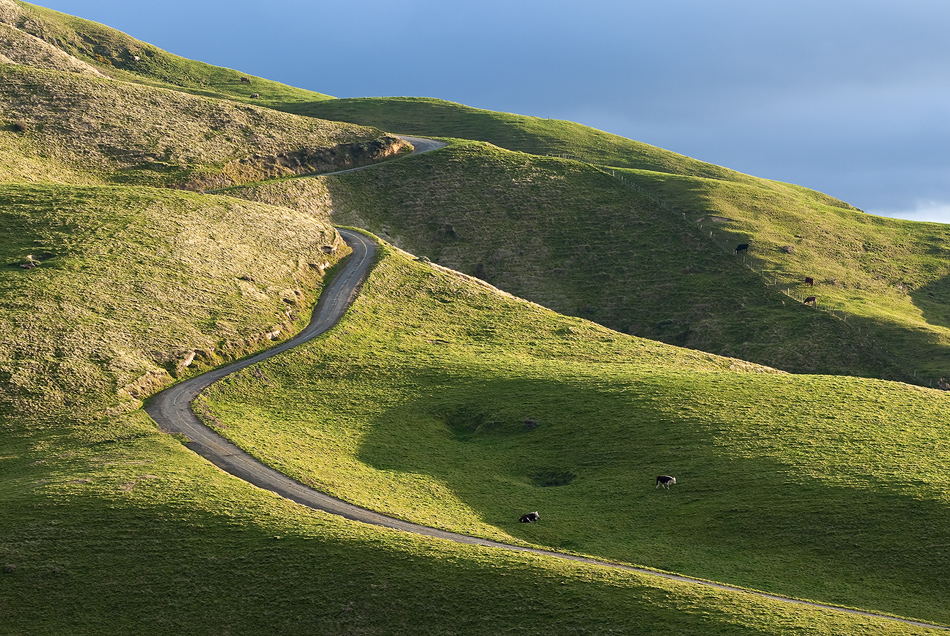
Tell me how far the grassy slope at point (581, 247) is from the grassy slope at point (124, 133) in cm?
1358

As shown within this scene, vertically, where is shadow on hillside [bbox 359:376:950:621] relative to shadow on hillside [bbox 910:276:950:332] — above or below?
below

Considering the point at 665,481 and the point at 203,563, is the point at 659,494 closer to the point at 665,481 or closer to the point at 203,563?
the point at 665,481

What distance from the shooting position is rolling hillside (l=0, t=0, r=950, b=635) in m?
36.1

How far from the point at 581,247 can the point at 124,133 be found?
82729mm

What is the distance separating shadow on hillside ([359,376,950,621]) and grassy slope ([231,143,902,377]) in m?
45.3

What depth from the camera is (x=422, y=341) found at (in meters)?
81.4

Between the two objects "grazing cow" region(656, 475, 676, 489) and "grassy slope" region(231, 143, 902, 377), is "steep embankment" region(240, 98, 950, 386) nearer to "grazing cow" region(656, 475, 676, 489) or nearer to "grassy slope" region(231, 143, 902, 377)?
"grassy slope" region(231, 143, 902, 377)

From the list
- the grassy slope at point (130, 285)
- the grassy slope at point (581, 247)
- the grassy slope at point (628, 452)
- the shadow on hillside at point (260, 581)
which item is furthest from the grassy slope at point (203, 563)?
the grassy slope at point (581, 247)

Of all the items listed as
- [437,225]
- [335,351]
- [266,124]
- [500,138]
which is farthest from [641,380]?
[500,138]

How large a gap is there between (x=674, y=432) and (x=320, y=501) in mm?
26915

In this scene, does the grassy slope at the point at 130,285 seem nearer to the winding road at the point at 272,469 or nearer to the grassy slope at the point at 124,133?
the winding road at the point at 272,469

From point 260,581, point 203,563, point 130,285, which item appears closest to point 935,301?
point 130,285

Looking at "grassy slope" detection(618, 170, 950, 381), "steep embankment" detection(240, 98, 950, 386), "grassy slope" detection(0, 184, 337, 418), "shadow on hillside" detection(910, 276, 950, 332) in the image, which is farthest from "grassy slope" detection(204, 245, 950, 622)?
"shadow on hillside" detection(910, 276, 950, 332)

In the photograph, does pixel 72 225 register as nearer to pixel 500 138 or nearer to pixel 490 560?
pixel 490 560
